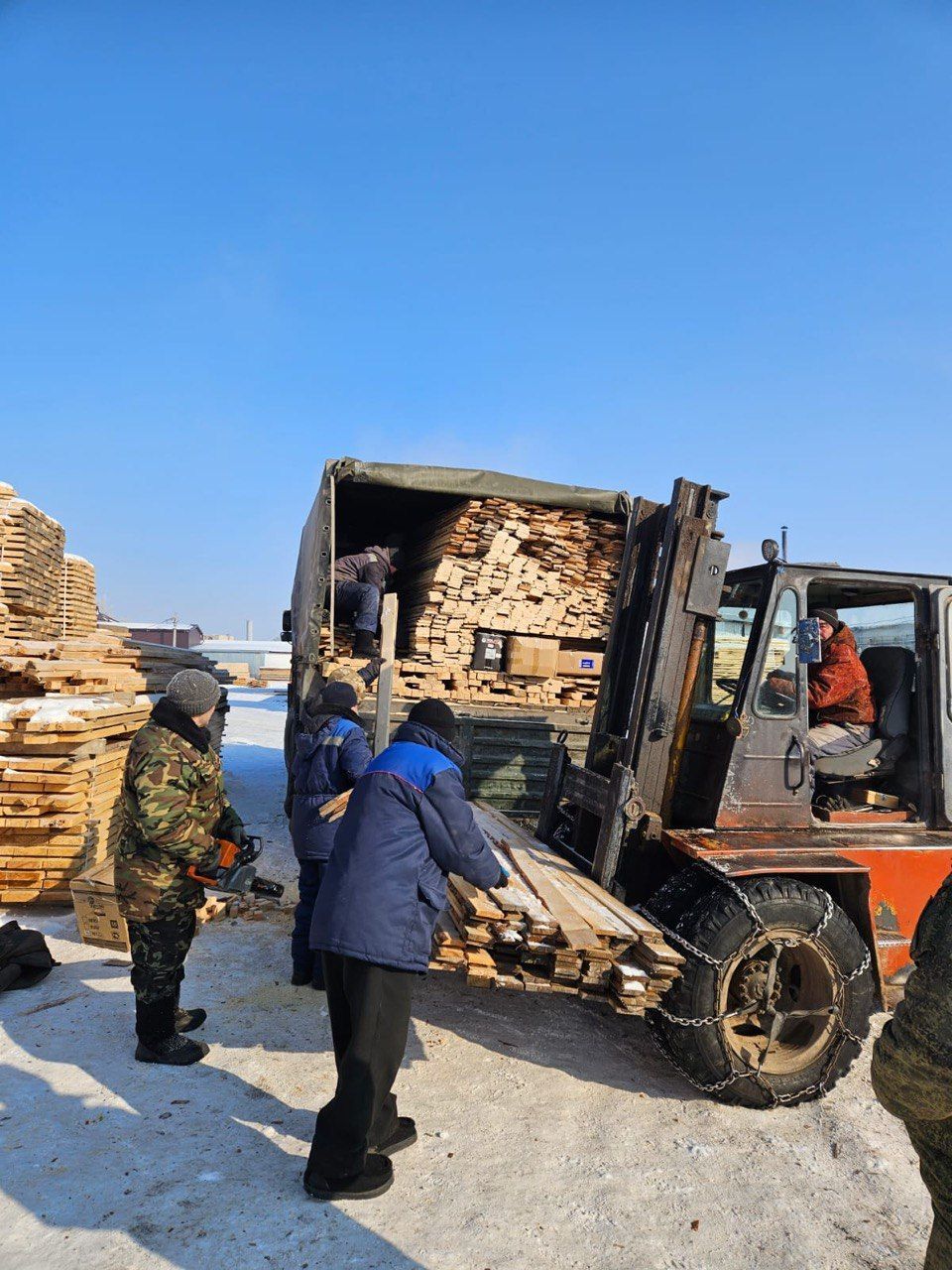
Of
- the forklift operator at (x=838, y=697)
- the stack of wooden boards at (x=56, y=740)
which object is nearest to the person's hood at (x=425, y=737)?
the forklift operator at (x=838, y=697)

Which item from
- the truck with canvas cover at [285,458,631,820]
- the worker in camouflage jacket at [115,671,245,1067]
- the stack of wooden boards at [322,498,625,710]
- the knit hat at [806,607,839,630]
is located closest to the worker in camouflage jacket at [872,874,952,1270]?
the knit hat at [806,607,839,630]

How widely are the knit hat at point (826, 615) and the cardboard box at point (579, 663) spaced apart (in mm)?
3335

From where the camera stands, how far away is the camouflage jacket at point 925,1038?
1661 millimetres

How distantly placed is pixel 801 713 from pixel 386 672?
313cm

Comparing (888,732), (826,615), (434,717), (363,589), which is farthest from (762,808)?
(363,589)

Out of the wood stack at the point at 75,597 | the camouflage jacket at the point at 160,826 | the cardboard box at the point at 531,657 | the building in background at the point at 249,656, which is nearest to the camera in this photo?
the camouflage jacket at the point at 160,826

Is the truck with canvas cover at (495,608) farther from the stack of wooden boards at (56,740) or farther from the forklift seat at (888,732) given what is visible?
the forklift seat at (888,732)

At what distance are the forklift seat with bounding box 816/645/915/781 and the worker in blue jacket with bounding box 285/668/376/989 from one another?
273 cm

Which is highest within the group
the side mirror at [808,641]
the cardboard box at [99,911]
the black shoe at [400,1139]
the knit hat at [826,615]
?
the knit hat at [826,615]

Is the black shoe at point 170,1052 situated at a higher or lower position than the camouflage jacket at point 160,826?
lower

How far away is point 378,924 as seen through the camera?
9.42 ft

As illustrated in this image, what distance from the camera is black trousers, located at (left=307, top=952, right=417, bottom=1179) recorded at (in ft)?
9.37

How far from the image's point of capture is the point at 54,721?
5.87 m

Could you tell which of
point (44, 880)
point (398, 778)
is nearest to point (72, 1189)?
point (398, 778)
